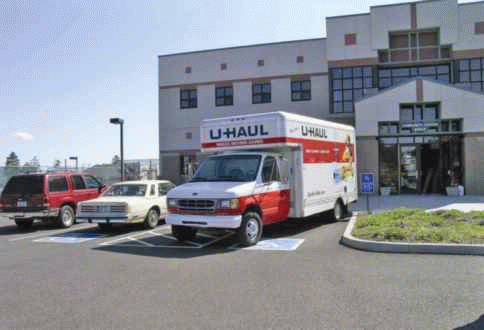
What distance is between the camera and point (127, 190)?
15.4 meters

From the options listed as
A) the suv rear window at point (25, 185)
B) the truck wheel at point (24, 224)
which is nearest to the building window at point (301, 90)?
the suv rear window at point (25, 185)

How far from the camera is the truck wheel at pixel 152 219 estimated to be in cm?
1475

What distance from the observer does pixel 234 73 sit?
3256 cm

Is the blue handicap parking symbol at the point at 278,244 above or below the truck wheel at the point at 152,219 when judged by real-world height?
below

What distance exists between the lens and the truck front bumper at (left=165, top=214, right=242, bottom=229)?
1064 centimetres

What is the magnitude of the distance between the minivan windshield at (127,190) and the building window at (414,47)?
18987mm

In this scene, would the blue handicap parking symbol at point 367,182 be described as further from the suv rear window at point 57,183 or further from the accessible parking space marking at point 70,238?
the suv rear window at point 57,183

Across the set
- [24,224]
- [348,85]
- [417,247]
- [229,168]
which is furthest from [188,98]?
[417,247]

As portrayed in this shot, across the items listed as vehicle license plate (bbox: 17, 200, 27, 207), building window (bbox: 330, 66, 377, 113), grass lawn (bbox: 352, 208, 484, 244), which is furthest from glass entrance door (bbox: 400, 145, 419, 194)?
vehicle license plate (bbox: 17, 200, 27, 207)

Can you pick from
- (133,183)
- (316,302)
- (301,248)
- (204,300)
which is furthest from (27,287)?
(133,183)

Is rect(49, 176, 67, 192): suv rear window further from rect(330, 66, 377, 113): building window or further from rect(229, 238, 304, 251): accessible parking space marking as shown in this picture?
rect(330, 66, 377, 113): building window

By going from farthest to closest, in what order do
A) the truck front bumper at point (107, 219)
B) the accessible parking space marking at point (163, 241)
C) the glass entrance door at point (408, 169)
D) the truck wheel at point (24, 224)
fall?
the glass entrance door at point (408, 169)
the truck wheel at point (24, 224)
the truck front bumper at point (107, 219)
the accessible parking space marking at point (163, 241)

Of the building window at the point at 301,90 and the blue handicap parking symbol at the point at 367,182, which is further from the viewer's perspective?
the building window at the point at 301,90

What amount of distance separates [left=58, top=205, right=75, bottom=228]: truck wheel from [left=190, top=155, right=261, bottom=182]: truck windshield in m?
6.11
